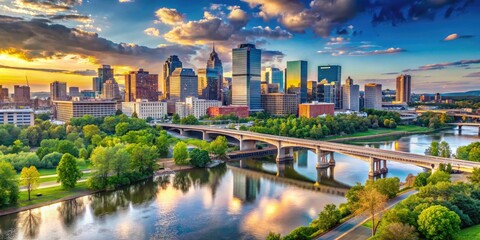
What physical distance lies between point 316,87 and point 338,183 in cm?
14204

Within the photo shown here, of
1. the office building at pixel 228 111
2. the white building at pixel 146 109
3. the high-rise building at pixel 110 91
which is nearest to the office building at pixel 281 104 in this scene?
the office building at pixel 228 111

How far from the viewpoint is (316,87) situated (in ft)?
600

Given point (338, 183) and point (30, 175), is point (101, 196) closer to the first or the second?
point (30, 175)

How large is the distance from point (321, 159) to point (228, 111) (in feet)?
233

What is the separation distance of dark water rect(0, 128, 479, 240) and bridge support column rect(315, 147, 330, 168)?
2244mm

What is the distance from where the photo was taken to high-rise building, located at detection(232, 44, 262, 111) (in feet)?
466

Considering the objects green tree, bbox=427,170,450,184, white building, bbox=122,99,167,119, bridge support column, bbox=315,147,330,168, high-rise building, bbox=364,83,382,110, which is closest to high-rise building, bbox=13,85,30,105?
white building, bbox=122,99,167,119

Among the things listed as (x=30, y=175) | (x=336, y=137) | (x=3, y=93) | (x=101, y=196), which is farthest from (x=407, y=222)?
(x=3, y=93)

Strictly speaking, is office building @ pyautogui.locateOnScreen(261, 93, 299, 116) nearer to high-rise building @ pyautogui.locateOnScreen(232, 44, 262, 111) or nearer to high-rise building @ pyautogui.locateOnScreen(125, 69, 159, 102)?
high-rise building @ pyautogui.locateOnScreen(232, 44, 262, 111)

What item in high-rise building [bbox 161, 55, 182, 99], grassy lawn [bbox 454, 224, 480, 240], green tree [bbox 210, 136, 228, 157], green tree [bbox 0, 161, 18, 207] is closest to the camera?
grassy lawn [bbox 454, 224, 480, 240]

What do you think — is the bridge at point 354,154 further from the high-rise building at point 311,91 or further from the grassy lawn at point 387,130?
the high-rise building at point 311,91

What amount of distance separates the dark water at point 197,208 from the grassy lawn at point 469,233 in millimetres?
11210

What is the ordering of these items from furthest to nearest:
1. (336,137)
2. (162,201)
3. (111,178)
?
1. (336,137)
2. (111,178)
3. (162,201)

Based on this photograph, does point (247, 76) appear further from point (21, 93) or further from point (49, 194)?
point (49, 194)
